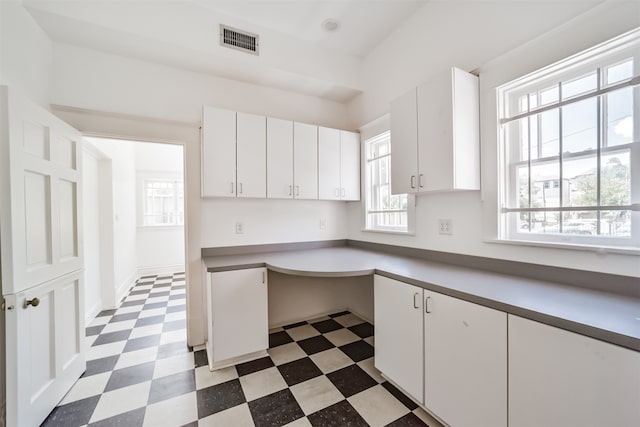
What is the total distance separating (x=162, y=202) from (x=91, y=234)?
7.77 ft

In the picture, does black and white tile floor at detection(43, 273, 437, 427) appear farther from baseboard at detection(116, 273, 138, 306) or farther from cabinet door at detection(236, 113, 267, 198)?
cabinet door at detection(236, 113, 267, 198)

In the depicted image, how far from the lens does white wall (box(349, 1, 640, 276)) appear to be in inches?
48.6

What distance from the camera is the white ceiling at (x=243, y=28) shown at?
1.80 m

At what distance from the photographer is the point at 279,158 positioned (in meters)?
2.43

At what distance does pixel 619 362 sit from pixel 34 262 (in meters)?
2.73

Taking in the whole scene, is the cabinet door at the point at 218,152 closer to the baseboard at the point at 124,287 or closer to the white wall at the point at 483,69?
the white wall at the point at 483,69

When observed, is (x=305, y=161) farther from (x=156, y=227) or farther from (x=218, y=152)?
(x=156, y=227)

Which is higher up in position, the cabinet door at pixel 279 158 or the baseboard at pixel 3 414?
the cabinet door at pixel 279 158

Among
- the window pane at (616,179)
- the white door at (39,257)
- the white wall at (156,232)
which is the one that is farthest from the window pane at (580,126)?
the white wall at (156,232)

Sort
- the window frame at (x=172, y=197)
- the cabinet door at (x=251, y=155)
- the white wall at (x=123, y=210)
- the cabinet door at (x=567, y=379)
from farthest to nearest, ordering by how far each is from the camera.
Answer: the window frame at (x=172, y=197) < the white wall at (x=123, y=210) < the cabinet door at (x=251, y=155) < the cabinet door at (x=567, y=379)

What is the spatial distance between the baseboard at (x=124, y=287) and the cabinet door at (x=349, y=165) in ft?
10.9

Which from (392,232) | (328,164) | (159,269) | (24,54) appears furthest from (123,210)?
(392,232)

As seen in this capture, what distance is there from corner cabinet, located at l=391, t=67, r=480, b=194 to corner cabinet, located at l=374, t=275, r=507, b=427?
2.59 ft

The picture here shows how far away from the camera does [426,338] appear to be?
1.45 m
